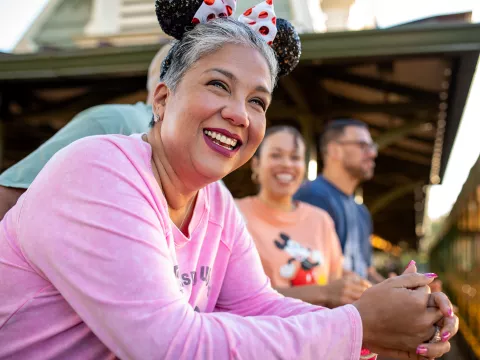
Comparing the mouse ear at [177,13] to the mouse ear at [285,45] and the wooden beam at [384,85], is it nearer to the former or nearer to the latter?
the mouse ear at [285,45]

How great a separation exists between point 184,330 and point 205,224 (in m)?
0.48

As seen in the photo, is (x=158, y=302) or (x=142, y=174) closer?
(x=158, y=302)

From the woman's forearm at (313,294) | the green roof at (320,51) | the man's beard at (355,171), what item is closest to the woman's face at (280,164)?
the man's beard at (355,171)

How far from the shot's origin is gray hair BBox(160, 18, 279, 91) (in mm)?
1316

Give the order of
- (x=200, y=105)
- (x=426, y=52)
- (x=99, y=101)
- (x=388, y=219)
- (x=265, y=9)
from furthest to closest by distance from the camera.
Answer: (x=388, y=219) < (x=99, y=101) < (x=426, y=52) < (x=265, y=9) < (x=200, y=105)

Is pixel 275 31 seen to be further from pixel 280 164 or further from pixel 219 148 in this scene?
pixel 280 164

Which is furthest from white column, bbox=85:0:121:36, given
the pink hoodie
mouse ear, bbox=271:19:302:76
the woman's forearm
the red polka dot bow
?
the pink hoodie

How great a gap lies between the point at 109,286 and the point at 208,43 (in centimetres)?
64

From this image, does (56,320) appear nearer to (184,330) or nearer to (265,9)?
(184,330)

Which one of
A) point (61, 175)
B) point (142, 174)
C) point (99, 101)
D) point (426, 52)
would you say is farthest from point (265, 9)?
point (99, 101)

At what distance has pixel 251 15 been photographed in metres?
1.45

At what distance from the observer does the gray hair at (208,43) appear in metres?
1.32

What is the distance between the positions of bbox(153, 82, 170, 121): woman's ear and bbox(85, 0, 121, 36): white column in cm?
819

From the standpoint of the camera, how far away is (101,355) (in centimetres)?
113
